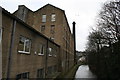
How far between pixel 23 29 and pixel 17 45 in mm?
1464

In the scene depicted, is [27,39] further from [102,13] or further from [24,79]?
[102,13]

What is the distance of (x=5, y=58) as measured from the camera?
920 centimetres

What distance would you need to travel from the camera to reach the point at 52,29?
30.9 metres

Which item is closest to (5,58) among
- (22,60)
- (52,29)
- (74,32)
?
A: (22,60)

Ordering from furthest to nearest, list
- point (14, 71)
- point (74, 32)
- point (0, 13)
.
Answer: point (74, 32) → point (14, 71) → point (0, 13)

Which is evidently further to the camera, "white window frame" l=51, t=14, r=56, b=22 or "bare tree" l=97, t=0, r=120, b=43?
"white window frame" l=51, t=14, r=56, b=22

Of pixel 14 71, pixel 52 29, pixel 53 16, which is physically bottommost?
pixel 14 71

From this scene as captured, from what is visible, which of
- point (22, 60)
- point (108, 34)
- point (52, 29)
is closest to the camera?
point (22, 60)

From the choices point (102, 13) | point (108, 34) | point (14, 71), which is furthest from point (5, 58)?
point (102, 13)

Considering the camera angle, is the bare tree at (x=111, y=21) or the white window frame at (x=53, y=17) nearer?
the bare tree at (x=111, y=21)

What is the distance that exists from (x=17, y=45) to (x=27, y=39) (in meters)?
1.96

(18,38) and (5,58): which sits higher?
(18,38)

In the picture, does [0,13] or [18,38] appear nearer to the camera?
[0,13]

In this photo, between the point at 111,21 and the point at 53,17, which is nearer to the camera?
the point at 111,21
